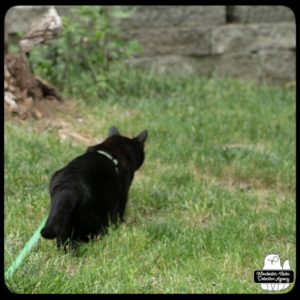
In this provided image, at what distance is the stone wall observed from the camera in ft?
34.0

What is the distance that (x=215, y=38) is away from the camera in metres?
10.5

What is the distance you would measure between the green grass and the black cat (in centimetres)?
14

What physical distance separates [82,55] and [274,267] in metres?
5.10

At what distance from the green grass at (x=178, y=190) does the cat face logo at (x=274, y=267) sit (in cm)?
7

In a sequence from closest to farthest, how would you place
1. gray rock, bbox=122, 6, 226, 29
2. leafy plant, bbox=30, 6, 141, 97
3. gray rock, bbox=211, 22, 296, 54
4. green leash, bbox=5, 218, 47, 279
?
green leash, bbox=5, 218, 47, 279 → leafy plant, bbox=30, 6, 141, 97 → gray rock, bbox=122, 6, 226, 29 → gray rock, bbox=211, 22, 296, 54

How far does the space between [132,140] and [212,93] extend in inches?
137

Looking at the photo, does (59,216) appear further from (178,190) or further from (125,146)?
(178,190)

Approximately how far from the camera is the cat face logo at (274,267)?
13.8ft

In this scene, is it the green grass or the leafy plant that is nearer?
the green grass

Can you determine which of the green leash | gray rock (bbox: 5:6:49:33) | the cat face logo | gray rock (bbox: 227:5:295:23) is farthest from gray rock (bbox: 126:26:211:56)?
the cat face logo

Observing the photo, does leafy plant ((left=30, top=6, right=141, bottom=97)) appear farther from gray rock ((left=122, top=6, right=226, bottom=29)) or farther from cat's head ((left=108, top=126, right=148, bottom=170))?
cat's head ((left=108, top=126, right=148, bottom=170))

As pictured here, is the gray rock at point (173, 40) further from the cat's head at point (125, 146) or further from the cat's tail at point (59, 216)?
the cat's tail at point (59, 216)

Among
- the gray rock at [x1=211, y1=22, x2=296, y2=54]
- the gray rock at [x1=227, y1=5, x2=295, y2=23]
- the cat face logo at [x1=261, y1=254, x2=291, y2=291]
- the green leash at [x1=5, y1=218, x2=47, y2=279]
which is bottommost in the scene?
the gray rock at [x1=211, y1=22, x2=296, y2=54]
